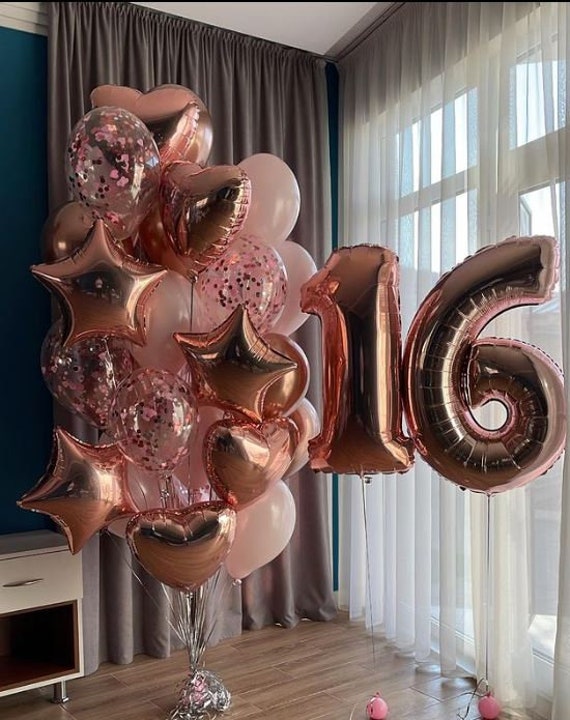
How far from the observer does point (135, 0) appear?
2.93 metres

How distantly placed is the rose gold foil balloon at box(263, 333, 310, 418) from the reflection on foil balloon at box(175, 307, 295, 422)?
0.11m

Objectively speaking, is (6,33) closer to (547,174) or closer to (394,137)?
(394,137)

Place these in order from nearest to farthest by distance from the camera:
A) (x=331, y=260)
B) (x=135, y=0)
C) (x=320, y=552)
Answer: (x=331, y=260) < (x=135, y=0) < (x=320, y=552)

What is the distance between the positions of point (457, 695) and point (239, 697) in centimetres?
72

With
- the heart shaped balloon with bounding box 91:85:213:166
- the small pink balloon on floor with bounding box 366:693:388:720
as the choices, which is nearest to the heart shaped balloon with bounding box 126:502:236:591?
the small pink balloon on floor with bounding box 366:693:388:720

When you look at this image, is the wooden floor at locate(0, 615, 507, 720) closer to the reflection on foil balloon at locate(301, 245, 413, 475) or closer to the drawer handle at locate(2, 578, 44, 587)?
the drawer handle at locate(2, 578, 44, 587)

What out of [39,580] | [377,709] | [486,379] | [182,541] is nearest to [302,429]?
[182,541]

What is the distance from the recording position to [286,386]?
221 cm

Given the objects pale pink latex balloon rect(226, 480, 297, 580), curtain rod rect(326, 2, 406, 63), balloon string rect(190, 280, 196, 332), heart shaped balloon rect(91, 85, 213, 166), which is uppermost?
curtain rod rect(326, 2, 406, 63)

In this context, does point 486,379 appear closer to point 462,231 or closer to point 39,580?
point 462,231

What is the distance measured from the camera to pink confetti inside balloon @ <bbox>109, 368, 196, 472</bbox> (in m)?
1.99

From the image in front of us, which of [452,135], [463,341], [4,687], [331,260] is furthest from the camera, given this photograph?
[452,135]

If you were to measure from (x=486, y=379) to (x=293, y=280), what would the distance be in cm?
74

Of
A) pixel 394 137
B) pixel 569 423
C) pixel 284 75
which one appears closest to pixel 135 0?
pixel 284 75
